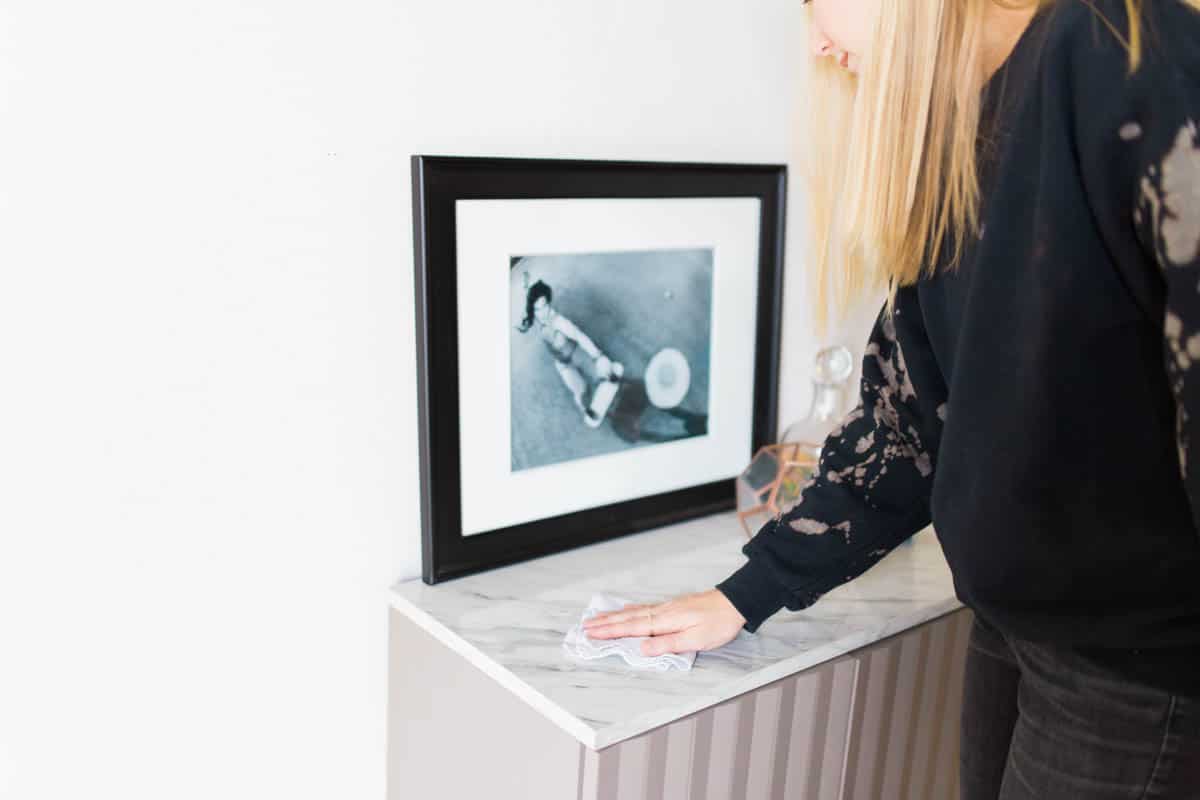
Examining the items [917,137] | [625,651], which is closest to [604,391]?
[625,651]

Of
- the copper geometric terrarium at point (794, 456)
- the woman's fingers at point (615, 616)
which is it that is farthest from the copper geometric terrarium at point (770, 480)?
the woman's fingers at point (615, 616)

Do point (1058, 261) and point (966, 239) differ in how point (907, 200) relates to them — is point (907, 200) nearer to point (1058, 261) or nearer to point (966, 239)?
point (966, 239)

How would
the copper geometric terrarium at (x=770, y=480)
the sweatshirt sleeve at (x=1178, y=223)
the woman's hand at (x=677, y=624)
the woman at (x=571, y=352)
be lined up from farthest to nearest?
1. the copper geometric terrarium at (x=770, y=480)
2. the woman at (x=571, y=352)
3. the woman's hand at (x=677, y=624)
4. the sweatshirt sleeve at (x=1178, y=223)

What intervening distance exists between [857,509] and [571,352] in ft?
1.22

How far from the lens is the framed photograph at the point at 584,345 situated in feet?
3.72

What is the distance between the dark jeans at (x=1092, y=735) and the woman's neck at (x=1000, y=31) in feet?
1.51

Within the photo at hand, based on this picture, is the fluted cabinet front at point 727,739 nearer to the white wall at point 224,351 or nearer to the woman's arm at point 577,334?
the white wall at point 224,351

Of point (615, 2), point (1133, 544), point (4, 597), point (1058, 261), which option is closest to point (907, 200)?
point (1058, 261)

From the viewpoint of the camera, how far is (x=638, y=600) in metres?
1.16

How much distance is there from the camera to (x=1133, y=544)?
0.80m

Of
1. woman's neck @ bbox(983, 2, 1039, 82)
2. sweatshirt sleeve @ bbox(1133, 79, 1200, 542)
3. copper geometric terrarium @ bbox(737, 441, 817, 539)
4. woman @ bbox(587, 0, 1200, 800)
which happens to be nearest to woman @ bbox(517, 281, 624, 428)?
copper geometric terrarium @ bbox(737, 441, 817, 539)

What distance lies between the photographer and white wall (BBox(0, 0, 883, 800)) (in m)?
0.93

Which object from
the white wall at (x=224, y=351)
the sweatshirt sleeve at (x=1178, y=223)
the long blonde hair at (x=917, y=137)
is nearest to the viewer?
the sweatshirt sleeve at (x=1178, y=223)

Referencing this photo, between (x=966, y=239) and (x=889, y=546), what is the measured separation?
0.36 metres
